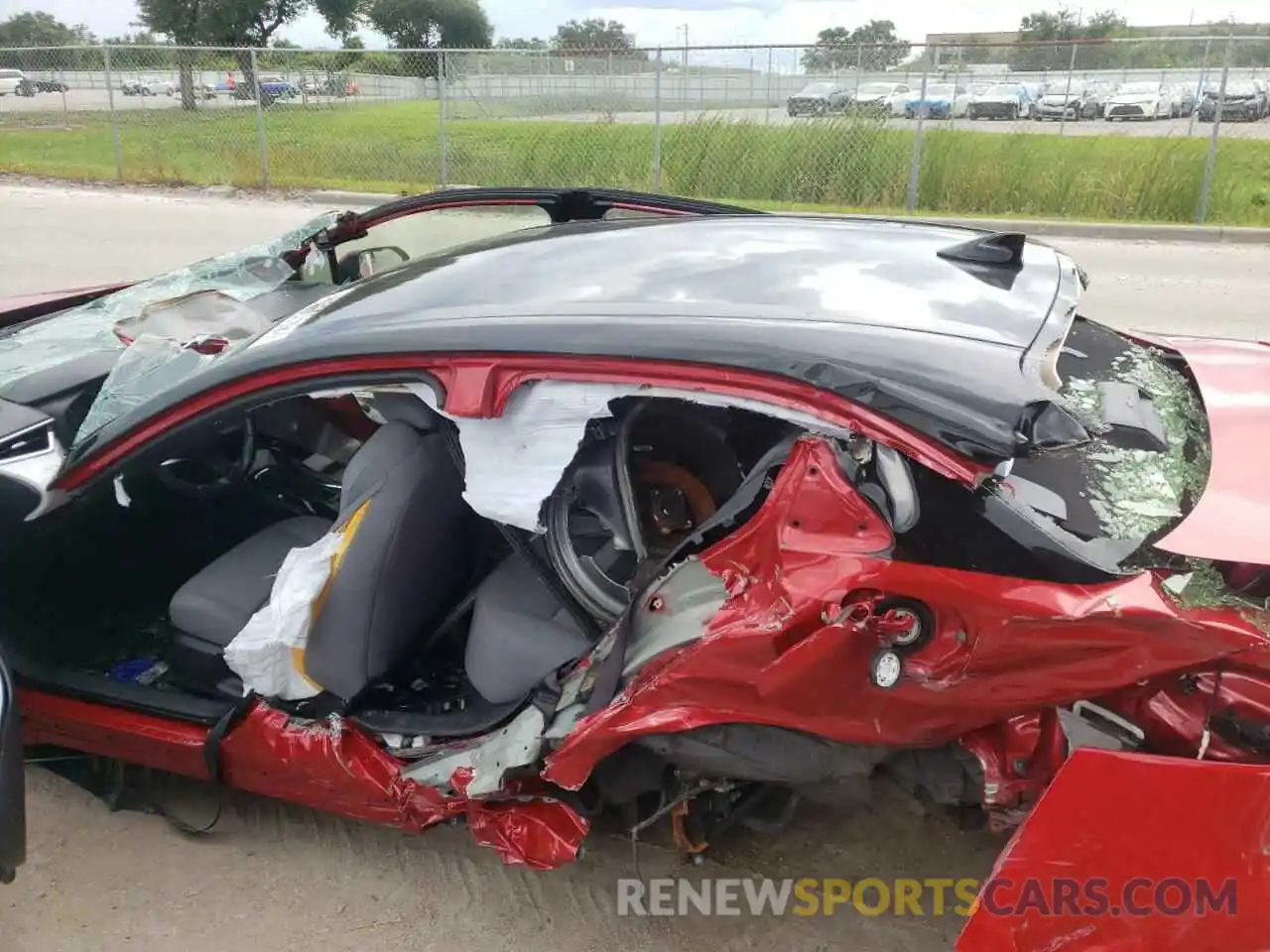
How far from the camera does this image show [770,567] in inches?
70.7

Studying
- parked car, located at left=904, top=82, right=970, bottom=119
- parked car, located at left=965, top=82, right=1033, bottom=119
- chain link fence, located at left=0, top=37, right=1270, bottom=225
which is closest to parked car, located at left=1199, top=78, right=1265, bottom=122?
chain link fence, located at left=0, top=37, right=1270, bottom=225

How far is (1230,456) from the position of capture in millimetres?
1995

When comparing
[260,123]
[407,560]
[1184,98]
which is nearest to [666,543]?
[407,560]

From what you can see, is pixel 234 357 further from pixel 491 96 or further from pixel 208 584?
pixel 491 96

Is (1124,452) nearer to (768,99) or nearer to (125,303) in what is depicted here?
(125,303)

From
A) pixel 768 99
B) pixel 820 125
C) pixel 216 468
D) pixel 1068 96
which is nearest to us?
pixel 216 468

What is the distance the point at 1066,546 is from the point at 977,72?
460 inches

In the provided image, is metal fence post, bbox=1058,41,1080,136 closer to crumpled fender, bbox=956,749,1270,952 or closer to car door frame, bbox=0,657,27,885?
crumpled fender, bbox=956,749,1270,952

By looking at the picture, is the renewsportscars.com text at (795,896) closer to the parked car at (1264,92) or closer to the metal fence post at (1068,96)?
the metal fence post at (1068,96)

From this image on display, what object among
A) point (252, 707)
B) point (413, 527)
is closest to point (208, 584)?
point (252, 707)

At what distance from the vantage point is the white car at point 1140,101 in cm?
1262

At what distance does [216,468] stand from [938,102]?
10.9 metres

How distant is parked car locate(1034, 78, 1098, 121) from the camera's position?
42.8 ft

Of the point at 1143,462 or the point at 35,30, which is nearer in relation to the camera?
the point at 1143,462
